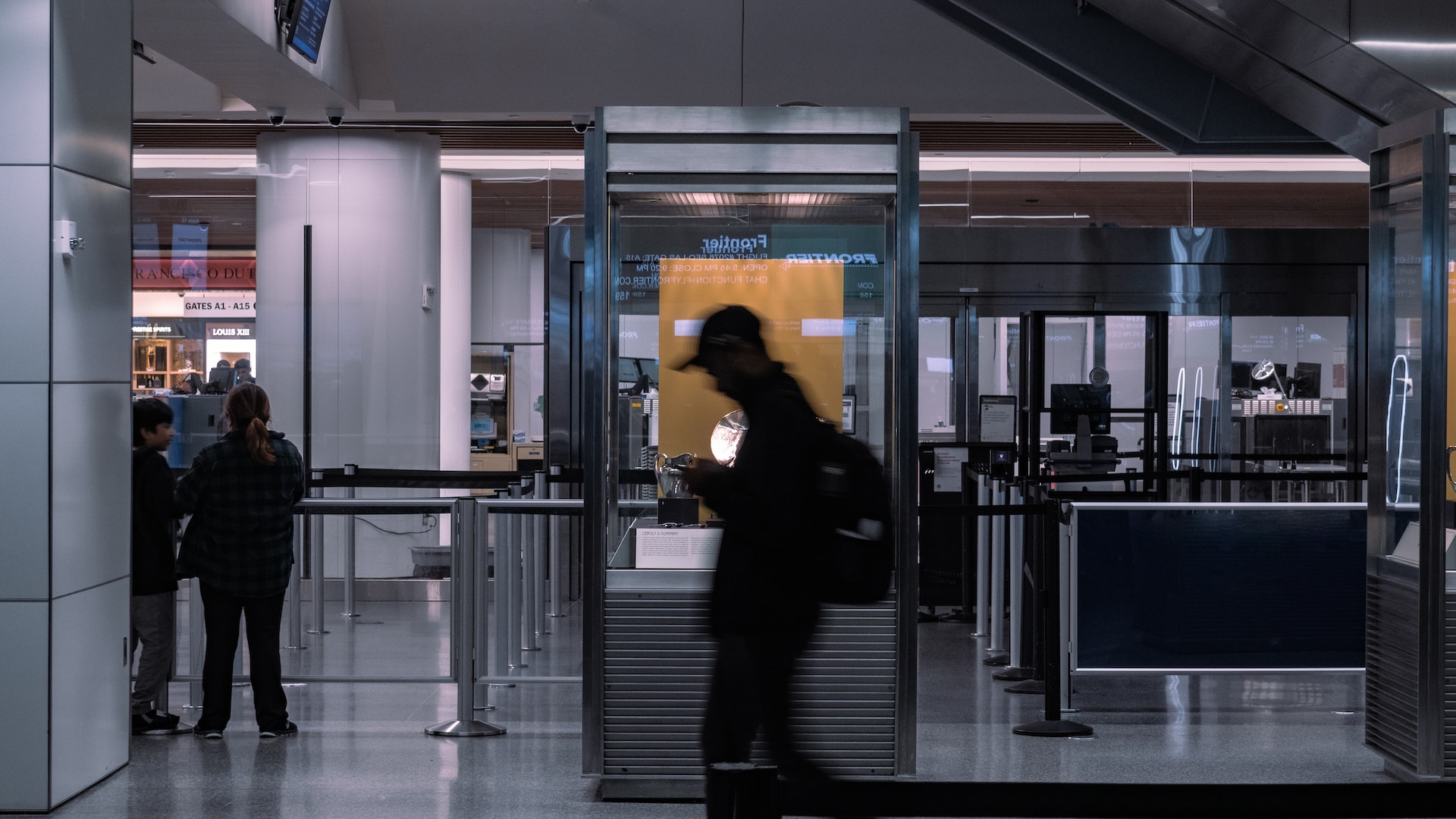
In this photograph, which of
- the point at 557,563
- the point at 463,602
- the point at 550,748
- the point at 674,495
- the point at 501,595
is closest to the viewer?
the point at 674,495

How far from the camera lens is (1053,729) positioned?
5891 mm

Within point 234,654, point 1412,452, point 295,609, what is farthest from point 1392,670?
point 295,609

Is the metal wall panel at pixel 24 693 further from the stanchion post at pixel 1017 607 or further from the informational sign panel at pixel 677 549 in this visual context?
the stanchion post at pixel 1017 607

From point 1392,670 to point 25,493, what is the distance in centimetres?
507

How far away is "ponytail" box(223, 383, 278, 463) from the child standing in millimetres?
347

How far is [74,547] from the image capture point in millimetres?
4801

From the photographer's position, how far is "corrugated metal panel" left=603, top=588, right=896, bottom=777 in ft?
15.9

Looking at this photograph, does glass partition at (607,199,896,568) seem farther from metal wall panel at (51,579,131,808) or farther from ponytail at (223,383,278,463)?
metal wall panel at (51,579,131,808)

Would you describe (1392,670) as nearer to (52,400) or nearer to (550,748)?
(550,748)

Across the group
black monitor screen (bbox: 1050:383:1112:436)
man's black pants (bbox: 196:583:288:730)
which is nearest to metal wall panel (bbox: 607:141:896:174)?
man's black pants (bbox: 196:583:288:730)

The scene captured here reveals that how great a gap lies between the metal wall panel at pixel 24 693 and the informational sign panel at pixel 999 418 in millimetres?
6981

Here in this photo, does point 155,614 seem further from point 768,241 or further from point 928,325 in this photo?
point 928,325

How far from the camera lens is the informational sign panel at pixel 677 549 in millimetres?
4922

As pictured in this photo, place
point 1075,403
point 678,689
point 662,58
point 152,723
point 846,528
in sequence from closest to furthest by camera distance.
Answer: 1. point 846,528
2. point 678,689
3. point 152,723
4. point 662,58
5. point 1075,403
